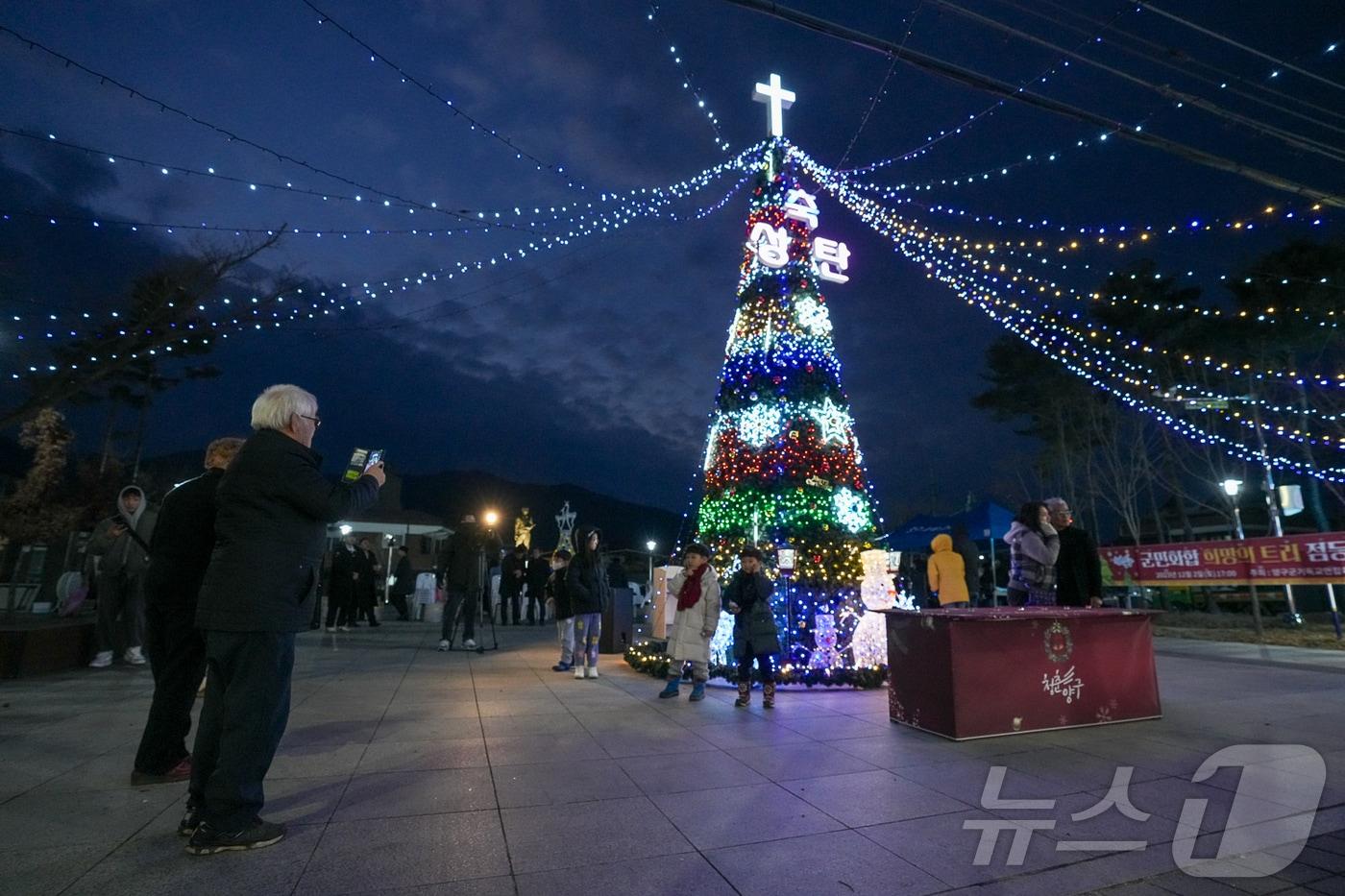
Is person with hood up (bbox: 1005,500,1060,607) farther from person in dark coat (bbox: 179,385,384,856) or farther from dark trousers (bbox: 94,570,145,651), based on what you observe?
dark trousers (bbox: 94,570,145,651)

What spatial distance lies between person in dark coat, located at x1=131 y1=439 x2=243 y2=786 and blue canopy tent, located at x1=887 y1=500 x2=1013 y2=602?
1637 centimetres

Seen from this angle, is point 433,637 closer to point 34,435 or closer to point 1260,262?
point 34,435

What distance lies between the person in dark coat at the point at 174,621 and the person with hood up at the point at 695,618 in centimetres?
406

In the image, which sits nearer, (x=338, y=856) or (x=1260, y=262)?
→ (x=338, y=856)

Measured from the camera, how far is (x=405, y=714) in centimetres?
553

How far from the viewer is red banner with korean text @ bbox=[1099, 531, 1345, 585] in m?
10.3

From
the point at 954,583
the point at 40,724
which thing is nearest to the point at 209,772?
the point at 40,724

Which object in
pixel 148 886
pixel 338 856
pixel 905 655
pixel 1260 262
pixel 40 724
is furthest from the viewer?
pixel 1260 262

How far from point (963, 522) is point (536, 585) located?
11241 millimetres

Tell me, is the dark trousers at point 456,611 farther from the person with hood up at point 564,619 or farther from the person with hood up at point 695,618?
the person with hood up at point 695,618

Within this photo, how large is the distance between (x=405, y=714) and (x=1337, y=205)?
35.7 ft

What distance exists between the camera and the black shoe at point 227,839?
2691 millimetres

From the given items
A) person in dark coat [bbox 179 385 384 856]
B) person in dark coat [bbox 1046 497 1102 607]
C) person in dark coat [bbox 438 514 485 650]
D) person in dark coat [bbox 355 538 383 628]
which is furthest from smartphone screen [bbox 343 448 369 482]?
person in dark coat [bbox 355 538 383 628]

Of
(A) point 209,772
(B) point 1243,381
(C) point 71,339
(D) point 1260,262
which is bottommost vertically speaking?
(A) point 209,772
